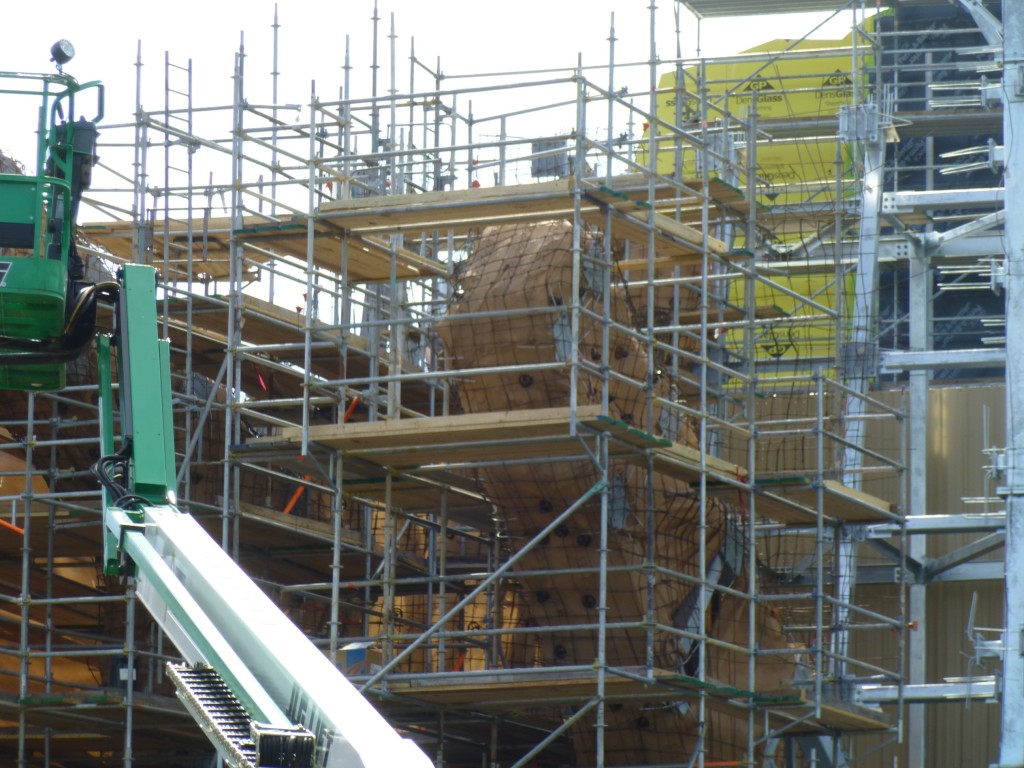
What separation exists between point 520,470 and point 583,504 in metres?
0.70

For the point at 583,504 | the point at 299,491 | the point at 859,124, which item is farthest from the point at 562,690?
the point at 859,124

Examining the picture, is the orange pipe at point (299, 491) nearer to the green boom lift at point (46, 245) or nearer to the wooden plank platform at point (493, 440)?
the wooden plank platform at point (493, 440)

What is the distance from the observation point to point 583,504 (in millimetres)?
22094

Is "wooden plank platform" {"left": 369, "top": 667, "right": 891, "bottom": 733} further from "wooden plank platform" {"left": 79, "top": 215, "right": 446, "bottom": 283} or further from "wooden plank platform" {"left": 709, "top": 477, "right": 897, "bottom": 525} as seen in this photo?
"wooden plank platform" {"left": 79, "top": 215, "right": 446, "bottom": 283}

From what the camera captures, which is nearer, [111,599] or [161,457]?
[161,457]

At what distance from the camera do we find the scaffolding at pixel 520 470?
21.3m

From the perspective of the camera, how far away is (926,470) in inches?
1115

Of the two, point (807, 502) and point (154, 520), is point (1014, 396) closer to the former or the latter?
point (807, 502)

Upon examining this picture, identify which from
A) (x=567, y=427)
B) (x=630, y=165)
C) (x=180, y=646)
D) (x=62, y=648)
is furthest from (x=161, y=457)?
(x=62, y=648)

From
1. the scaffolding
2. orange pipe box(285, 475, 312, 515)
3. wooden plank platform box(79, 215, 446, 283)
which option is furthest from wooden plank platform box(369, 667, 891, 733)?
orange pipe box(285, 475, 312, 515)

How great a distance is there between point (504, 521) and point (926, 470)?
693 centimetres

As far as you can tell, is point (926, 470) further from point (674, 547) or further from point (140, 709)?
point (140, 709)

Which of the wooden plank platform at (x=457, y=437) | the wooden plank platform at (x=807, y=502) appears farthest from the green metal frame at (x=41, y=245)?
the wooden plank platform at (x=807, y=502)

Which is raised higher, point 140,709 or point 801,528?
point 801,528
